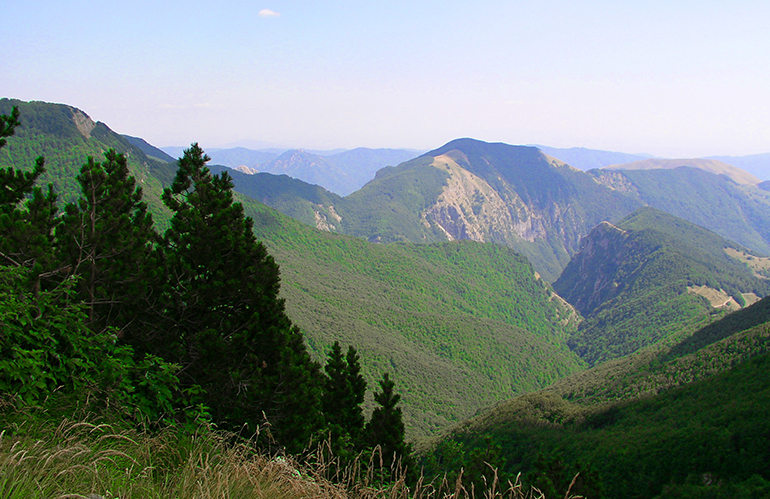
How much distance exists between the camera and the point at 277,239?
6166 inches

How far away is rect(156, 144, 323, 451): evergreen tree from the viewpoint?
13.1 meters

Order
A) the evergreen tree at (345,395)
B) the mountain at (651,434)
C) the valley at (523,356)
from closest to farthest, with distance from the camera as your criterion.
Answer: the evergreen tree at (345,395) < the mountain at (651,434) < the valley at (523,356)

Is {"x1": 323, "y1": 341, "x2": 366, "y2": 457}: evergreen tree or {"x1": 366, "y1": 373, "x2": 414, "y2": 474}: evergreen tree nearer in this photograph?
{"x1": 366, "y1": 373, "x2": 414, "y2": 474}: evergreen tree

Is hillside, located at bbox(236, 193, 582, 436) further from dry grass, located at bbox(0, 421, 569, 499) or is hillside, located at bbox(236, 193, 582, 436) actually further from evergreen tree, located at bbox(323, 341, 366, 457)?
dry grass, located at bbox(0, 421, 569, 499)

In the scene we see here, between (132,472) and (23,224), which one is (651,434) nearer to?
(132,472)

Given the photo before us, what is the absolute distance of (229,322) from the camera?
13.9m

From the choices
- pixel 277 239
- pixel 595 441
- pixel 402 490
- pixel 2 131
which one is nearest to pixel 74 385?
pixel 402 490

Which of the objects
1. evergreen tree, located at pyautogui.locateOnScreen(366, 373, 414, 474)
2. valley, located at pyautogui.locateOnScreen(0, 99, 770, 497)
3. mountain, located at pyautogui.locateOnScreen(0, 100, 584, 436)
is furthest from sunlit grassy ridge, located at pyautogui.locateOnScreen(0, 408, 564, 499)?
mountain, located at pyautogui.locateOnScreen(0, 100, 584, 436)

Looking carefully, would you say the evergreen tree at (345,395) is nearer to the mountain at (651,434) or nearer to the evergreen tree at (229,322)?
the mountain at (651,434)

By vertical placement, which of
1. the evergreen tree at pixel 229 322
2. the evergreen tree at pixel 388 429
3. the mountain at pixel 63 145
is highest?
the mountain at pixel 63 145

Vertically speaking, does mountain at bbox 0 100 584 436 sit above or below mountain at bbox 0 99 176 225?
below

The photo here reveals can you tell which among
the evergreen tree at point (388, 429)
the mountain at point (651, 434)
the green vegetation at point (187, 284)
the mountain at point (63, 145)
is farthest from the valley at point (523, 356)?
the evergreen tree at point (388, 429)

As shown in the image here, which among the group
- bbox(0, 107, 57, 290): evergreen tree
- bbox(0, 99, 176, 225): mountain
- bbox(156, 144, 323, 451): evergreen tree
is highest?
bbox(0, 99, 176, 225): mountain

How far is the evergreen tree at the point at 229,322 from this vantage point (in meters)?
13.1
